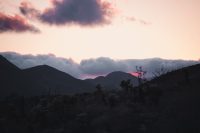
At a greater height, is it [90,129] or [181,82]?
[181,82]

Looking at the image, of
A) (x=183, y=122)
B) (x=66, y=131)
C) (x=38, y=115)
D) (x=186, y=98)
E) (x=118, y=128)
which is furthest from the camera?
(x=38, y=115)

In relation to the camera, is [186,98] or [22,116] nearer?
[186,98]

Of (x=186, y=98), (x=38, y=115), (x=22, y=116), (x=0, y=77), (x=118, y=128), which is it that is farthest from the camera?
(x=0, y=77)

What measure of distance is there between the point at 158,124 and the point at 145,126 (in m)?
1.52

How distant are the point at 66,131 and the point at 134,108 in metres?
10.1

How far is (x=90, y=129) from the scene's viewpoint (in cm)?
3347

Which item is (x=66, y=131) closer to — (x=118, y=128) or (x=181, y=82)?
(x=118, y=128)

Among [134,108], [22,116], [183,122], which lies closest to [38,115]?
[22,116]

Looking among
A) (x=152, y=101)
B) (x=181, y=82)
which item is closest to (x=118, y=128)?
(x=152, y=101)

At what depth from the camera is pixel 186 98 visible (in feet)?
120

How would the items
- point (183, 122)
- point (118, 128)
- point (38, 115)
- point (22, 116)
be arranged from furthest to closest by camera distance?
point (22, 116) < point (38, 115) < point (118, 128) < point (183, 122)

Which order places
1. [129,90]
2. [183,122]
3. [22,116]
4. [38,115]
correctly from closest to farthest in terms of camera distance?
[183,122] → [38,115] → [22,116] → [129,90]

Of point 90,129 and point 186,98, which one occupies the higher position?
point 186,98

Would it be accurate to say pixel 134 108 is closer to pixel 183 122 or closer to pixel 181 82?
pixel 183 122
